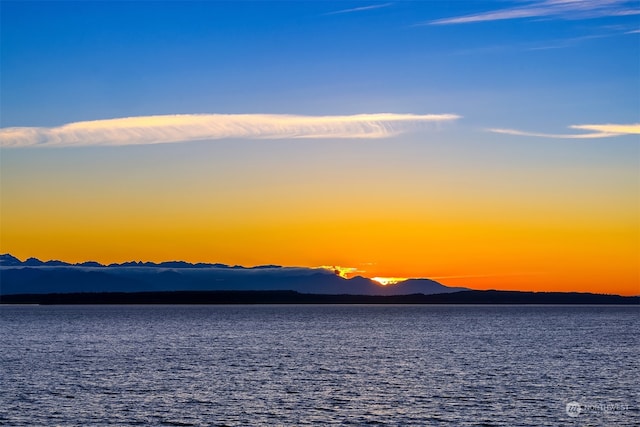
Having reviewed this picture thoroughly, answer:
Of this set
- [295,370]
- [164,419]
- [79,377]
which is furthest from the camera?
[295,370]

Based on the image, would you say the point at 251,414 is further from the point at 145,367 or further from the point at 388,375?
the point at 145,367

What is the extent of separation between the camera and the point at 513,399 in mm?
71188

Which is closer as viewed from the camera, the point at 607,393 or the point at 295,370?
the point at 607,393

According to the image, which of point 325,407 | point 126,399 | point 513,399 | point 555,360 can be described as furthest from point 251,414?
point 555,360

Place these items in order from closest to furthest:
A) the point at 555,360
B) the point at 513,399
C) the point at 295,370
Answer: the point at 513,399
the point at 295,370
the point at 555,360

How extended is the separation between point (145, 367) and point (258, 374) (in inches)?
608

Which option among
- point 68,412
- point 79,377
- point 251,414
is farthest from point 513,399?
point 79,377

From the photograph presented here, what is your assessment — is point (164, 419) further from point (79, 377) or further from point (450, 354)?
point (450, 354)
